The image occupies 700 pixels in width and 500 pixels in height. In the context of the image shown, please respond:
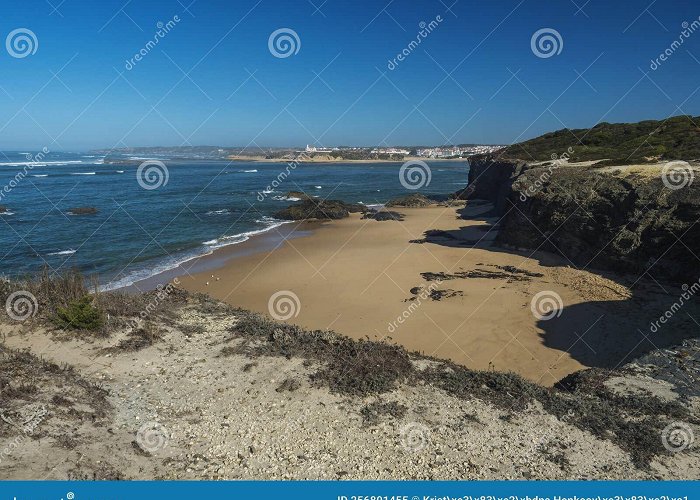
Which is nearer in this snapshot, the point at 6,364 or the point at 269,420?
the point at 269,420

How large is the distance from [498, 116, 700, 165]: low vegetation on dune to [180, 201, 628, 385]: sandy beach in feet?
34.6

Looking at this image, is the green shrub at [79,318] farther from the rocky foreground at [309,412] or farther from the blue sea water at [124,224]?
the blue sea water at [124,224]

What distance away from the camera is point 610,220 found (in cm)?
1753

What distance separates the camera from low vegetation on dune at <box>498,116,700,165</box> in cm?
2425

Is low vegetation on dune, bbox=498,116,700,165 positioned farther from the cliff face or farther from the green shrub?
the green shrub

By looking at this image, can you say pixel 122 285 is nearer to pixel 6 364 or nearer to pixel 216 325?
pixel 216 325

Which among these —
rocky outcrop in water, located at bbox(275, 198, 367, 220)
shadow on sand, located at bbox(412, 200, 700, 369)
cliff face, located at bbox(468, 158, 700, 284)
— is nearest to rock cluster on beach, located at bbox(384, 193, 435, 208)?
rocky outcrop in water, located at bbox(275, 198, 367, 220)

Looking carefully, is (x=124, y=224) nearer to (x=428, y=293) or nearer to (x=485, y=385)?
(x=428, y=293)

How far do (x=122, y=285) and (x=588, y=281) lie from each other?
18226mm

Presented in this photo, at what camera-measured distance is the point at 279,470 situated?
6117 mm

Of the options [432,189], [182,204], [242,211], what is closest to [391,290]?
[242,211]

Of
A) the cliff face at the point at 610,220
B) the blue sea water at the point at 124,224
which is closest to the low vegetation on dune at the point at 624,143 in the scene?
the cliff face at the point at 610,220

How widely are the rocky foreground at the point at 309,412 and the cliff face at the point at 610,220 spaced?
659 cm

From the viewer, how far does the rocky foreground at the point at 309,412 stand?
20.3ft
